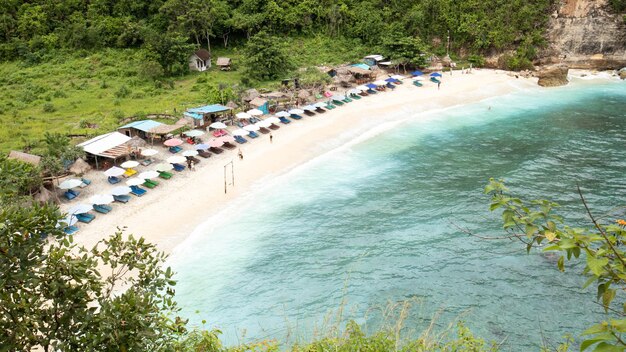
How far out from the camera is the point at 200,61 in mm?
60625

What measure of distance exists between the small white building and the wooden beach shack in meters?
26.5

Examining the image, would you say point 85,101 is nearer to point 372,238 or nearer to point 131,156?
point 131,156

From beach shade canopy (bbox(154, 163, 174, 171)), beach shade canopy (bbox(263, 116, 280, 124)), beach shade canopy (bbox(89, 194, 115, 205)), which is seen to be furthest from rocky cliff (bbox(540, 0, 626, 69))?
beach shade canopy (bbox(89, 194, 115, 205))

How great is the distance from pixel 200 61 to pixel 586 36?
53818 millimetres

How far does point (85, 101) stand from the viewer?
49.4 metres

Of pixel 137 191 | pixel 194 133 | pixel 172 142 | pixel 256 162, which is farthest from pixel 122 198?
pixel 256 162

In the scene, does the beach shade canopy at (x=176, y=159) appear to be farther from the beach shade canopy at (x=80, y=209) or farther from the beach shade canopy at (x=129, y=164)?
the beach shade canopy at (x=80, y=209)

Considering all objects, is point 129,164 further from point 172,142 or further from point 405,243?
point 405,243

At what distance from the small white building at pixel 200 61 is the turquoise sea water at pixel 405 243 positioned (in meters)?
27.6

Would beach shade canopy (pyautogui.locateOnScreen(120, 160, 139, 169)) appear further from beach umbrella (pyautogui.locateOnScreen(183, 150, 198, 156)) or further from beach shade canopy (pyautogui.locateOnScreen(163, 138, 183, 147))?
beach shade canopy (pyautogui.locateOnScreen(163, 138, 183, 147))

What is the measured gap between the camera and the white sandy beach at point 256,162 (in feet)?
92.8

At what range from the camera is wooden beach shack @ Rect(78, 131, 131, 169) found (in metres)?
34.2

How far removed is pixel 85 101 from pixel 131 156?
17638 mm

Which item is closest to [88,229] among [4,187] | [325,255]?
[325,255]
